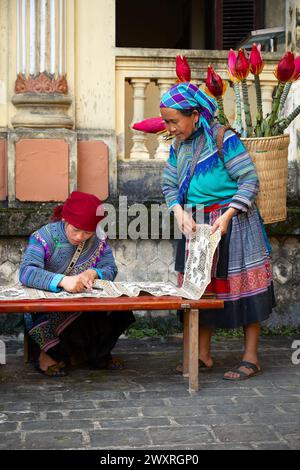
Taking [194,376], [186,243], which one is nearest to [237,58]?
[186,243]

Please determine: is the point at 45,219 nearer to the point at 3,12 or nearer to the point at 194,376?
the point at 3,12

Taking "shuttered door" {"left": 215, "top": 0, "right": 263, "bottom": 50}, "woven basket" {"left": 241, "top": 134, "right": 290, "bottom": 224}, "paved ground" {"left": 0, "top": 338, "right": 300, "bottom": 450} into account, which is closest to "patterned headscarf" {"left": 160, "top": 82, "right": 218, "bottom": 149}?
"woven basket" {"left": 241, "top": 134, "right": 290, "bottom": 224}

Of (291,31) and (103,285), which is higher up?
(291,31)

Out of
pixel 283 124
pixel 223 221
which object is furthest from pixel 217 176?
pixel 283 124

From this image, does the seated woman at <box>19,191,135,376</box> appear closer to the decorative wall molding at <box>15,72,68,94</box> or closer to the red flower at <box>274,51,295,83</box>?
the red flower at <box>274,51,295,83</box>

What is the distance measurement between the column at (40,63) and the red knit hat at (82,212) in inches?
70.6

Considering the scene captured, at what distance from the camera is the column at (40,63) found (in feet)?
22.3

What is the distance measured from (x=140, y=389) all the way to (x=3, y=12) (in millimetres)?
3359

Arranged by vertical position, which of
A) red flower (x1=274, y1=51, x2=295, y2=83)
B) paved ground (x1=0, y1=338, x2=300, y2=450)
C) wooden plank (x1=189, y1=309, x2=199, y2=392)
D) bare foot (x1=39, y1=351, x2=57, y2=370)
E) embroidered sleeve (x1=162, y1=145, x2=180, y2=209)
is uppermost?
red flower (x1=274, y1=51, x2=295, y2=83)

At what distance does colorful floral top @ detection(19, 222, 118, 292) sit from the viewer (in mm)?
5191

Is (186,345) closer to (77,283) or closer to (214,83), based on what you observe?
(77,283)

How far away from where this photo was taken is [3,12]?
22.6 ft

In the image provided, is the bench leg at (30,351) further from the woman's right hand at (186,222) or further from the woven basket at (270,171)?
the woven basket at (270,171)

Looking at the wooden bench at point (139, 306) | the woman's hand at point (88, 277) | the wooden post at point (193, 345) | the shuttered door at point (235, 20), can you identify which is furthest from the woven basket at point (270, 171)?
the shuttered door at point (235, 20)
